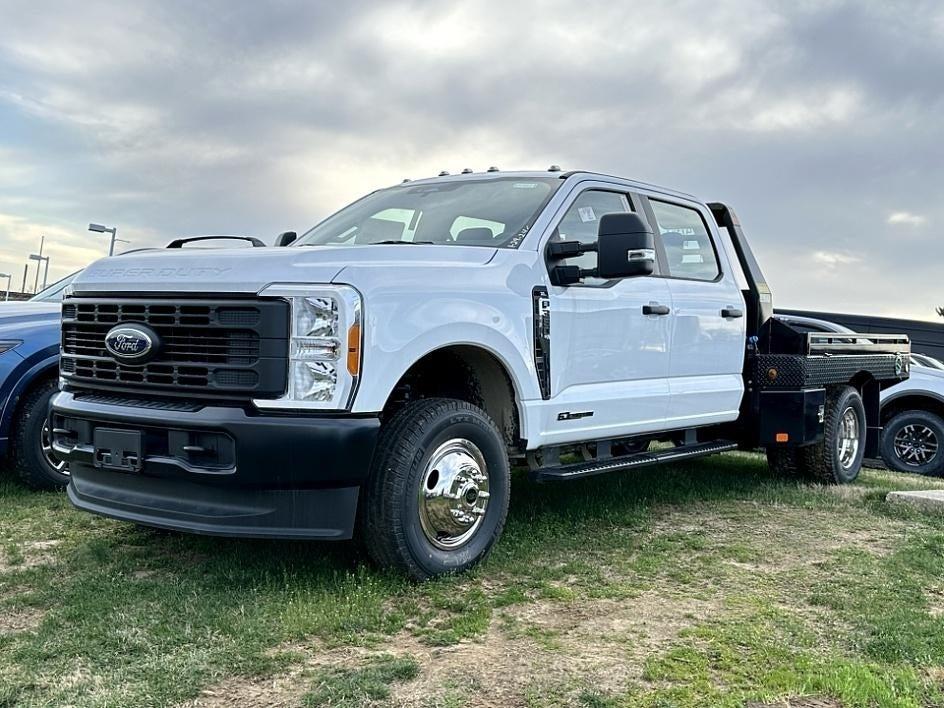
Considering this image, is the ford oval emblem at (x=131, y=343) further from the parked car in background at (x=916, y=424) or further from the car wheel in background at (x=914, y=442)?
the car wheel in background at (x=914, y=442)

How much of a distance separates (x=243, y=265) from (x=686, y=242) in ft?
11.1

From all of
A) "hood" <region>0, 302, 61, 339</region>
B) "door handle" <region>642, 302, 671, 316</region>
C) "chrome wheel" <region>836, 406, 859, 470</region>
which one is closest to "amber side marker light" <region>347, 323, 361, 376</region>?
"door handle" <region>642, 302, 671, 316</region>

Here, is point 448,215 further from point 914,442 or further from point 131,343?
point 914,442

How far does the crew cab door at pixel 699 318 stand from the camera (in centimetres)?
584

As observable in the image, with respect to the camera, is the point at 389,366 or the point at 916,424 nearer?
the point at 389,366

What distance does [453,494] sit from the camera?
13.7ft

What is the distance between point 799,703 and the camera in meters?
2.96

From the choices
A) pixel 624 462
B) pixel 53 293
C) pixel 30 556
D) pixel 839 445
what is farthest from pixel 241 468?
pixel 839 445

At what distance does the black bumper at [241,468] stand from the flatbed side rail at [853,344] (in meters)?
4.27

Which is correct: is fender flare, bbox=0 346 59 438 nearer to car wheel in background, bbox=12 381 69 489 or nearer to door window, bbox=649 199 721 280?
car wheel in background, bbox=12 381 69 489

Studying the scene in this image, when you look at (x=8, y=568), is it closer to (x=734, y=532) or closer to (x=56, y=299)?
(x=56, y=299)

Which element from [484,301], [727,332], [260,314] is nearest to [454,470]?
[484,301]

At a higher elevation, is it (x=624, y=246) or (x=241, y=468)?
(x=624, y=246)

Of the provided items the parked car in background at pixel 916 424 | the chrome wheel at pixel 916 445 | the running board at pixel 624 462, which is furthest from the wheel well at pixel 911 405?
the running board at pixel 624 462
